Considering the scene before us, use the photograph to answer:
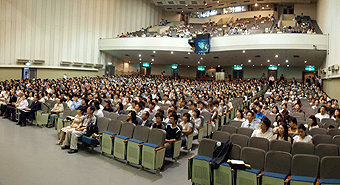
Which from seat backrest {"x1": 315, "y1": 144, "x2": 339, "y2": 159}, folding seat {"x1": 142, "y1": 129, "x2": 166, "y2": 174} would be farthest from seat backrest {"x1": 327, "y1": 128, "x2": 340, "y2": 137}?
folding seat {"x1": 142, "y1": 129, "x2": 166, "y2": 174}

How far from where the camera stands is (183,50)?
66.8ft

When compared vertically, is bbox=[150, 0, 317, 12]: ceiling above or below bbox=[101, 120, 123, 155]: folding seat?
above

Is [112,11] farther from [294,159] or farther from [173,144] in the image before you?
[294,159]

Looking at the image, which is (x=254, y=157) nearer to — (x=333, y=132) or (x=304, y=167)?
(x=304, y=167)

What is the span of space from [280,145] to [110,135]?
3475 mm

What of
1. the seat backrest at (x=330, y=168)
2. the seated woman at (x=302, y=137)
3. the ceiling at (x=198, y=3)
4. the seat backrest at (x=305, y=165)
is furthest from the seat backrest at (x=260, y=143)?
the ceiling at (x=198, y=3)

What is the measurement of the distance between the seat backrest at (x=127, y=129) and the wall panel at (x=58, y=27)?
18.1m

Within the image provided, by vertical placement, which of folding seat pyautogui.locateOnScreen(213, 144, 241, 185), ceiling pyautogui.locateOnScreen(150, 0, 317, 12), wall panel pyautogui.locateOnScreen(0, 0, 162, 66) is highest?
ceiling pyautogui.locateOnScreen(150, 0, 317, 12)

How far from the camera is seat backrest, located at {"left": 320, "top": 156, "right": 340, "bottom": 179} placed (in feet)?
10.1

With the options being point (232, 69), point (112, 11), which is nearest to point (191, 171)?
point (112, 11)

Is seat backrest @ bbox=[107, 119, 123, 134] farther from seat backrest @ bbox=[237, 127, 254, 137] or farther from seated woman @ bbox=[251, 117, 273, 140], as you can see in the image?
seated woman @ bbox=[251, 117, 273, 140]

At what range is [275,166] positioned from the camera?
3365 millimetres

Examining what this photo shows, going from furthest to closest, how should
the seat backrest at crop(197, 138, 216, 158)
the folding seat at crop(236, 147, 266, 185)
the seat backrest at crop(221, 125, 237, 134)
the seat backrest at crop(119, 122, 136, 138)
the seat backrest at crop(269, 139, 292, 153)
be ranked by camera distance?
the seat backrest at crop(119, 122, 136, 138), the seat backrest at crop(221, 125, 237, 134), the seat backrest at crop(197, 138, 216, 158), the seat backrest at crop(269, 139, 292, 153), the folding seat at crop(236, 147, 266, 185)

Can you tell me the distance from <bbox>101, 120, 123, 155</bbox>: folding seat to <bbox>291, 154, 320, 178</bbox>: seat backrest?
11.8 ft
